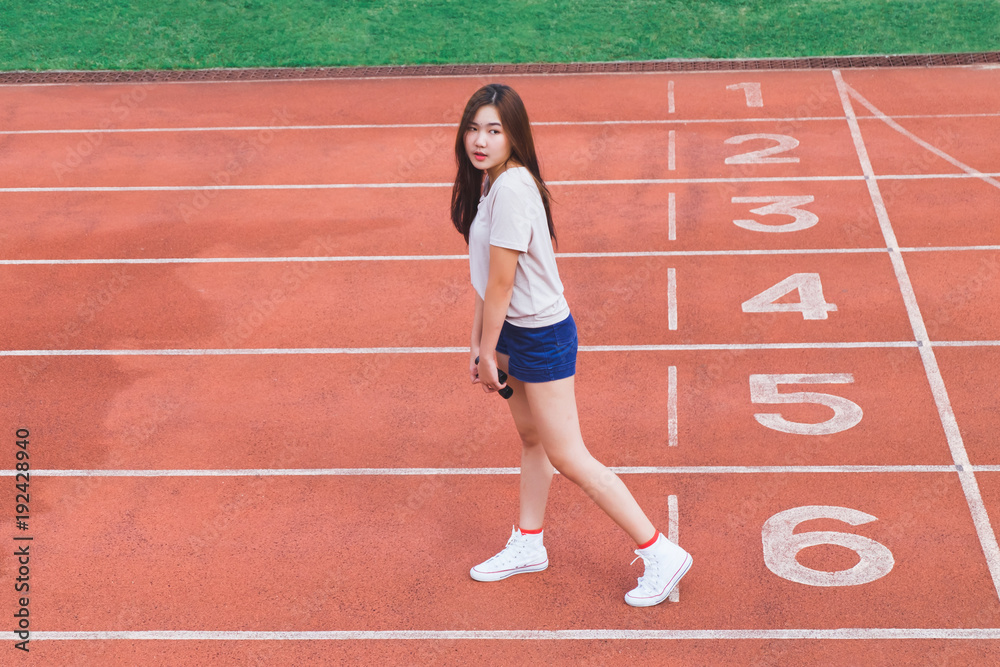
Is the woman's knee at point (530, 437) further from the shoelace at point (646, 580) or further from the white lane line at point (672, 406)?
the white lane line at point (672, 406)

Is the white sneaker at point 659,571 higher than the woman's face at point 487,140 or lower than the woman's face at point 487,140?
lower

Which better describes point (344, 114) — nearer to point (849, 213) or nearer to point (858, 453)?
point (849, 213)

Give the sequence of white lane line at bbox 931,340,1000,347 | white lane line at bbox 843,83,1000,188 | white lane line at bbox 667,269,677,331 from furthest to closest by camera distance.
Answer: white lane line at bbox 843,83,1000,188 < white lane line at bbox 667,269,677,331 < white lane line at bbox 931,340,1000,347

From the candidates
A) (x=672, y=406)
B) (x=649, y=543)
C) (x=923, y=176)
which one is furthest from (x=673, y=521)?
(x=923, y=176)

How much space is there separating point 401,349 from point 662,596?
3217 mm

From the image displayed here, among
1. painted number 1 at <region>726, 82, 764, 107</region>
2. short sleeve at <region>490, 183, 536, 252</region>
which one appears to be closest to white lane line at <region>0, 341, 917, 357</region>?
short sleeve at <region>490, 183, 536, 252</region>

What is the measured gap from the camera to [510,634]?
15.2 ft

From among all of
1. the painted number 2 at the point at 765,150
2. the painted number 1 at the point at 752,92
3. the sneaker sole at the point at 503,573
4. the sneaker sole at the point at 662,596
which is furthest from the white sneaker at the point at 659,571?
the painted number 1 at the point at 752,92

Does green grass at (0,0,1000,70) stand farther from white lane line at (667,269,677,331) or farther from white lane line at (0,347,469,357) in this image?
white lane line at (0,347,469,357)

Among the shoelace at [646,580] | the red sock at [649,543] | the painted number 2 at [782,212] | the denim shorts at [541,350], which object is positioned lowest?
the shoelace at [646,580]

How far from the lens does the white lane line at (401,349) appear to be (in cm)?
705

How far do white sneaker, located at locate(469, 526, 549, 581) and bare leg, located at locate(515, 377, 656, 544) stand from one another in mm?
589

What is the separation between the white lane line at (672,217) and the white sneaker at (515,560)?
4.58m

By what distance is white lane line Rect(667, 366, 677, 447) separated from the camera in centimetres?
611
